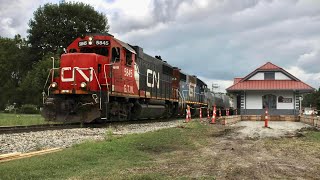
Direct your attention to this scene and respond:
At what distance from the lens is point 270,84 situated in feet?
127

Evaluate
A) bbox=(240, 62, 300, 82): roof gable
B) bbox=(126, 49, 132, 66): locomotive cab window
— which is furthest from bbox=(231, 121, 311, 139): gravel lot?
bbox=(240, 62, 300, 82): roof gable

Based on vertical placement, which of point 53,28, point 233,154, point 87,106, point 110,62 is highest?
point 53,28

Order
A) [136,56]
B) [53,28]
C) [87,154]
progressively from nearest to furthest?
[87,154] → [136,56] → [53,28]

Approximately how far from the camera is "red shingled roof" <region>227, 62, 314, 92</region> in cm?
3794

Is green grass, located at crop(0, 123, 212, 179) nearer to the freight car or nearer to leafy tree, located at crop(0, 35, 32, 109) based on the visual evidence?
the freight car

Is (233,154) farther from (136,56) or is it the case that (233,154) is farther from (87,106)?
(136,56)

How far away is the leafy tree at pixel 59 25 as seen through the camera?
52125 mm

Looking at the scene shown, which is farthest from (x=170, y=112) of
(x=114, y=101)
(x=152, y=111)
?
(x=114, y=101)

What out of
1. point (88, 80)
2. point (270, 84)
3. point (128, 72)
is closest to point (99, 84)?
point (88, 80)

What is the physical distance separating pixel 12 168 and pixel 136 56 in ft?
53.4

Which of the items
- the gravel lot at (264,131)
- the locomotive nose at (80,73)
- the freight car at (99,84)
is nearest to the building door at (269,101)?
the gravel lot at (264,131)

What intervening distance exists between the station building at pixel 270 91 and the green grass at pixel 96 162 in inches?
1120

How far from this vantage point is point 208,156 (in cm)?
961

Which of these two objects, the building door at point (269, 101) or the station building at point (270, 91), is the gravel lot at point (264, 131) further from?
the building door at point (269, 101)
